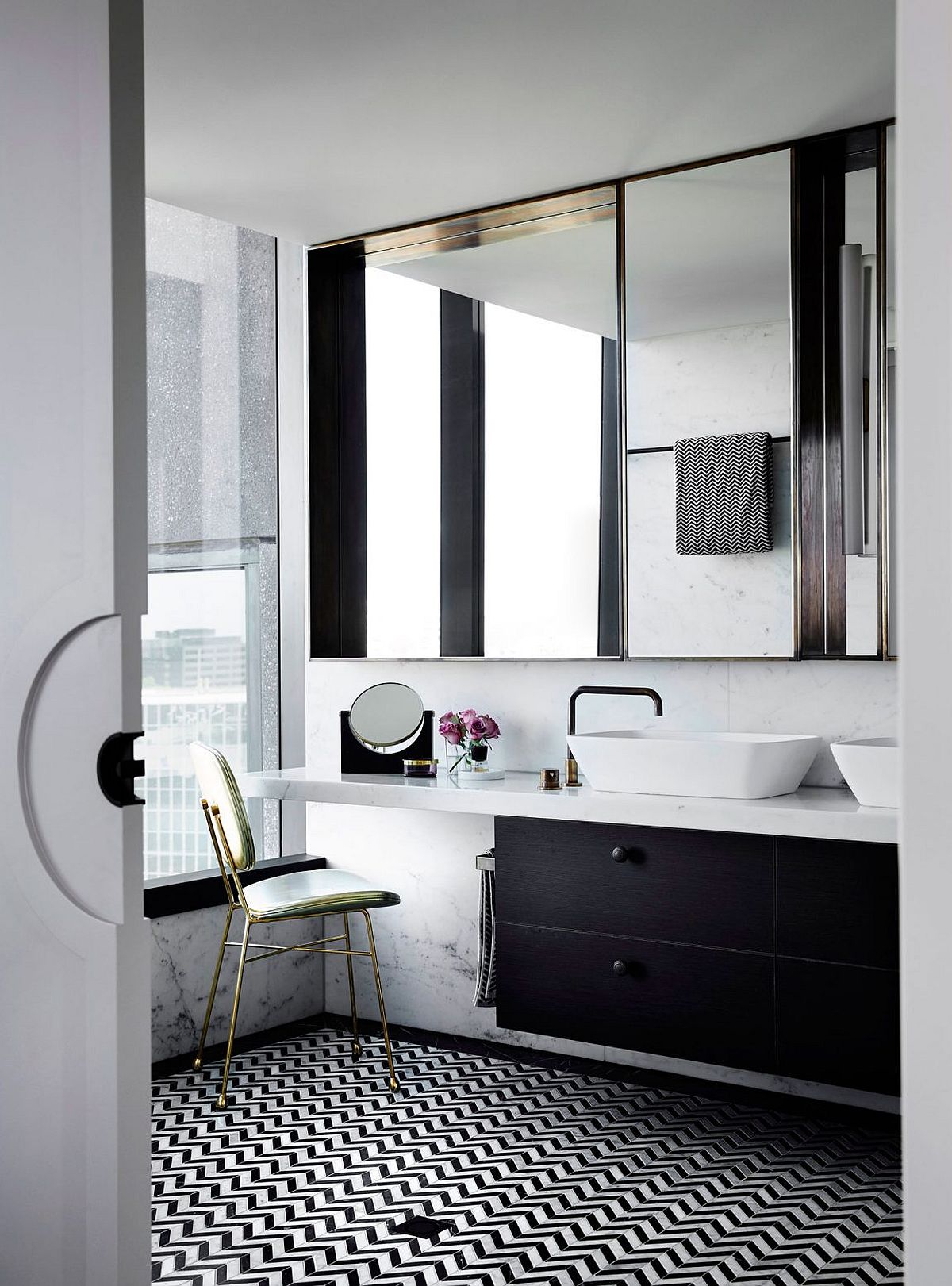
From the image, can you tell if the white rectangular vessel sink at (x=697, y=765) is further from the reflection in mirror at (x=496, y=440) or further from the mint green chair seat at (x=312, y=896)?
the mint green chair seat at (x=312, y=896)

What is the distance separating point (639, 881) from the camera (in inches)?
119

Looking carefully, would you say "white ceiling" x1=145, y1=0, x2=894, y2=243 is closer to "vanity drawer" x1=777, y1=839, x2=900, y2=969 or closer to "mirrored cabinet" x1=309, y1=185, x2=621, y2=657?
"mirrored cabinet" x1=309, y1=185, x2=621, y2=657

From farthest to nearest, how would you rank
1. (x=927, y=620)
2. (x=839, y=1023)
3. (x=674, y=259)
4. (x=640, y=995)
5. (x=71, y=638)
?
1. (x=674, y=259)
2. (x=640, y=995)
3. (x=839, y=1023)
4. (x=71, y=638)
5. (x=927, y=620)

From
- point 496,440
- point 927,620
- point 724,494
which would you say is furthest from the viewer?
point 496,440

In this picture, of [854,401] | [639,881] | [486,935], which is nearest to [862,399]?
[854,401]

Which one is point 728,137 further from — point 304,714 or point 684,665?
point 304,714

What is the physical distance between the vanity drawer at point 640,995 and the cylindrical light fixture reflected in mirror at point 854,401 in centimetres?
109

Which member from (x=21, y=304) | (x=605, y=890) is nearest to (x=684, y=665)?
(x=605, y=890)

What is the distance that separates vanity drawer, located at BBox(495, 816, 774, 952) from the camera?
2.86m

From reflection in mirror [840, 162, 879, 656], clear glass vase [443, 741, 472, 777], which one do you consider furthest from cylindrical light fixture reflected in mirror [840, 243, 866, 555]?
clear glass vase [443, 741, 472, 777]

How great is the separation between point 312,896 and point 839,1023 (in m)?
1.46

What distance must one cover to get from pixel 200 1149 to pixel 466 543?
74.1 inches

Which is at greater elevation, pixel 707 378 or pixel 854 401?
pixel 707 378

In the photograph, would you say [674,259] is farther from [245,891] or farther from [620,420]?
[245,891]
